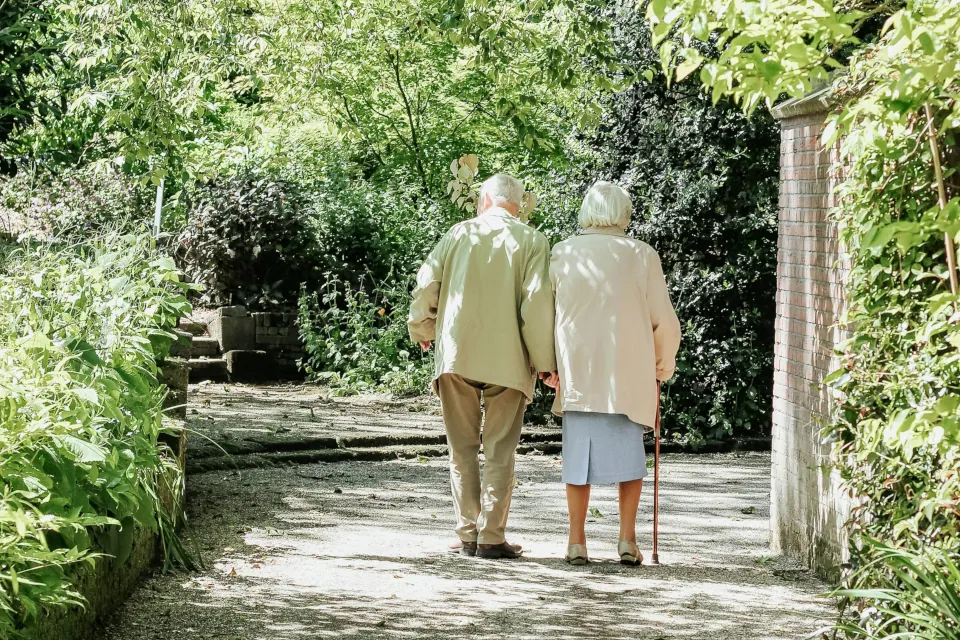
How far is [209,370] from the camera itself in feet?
43.5

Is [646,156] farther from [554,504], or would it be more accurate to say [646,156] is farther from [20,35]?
[20,35]

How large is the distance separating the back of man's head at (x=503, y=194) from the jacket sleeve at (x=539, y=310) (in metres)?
0.29

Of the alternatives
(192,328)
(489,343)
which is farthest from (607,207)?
(192,328)

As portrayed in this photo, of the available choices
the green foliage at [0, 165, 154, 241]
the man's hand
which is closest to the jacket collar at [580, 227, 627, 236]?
the man's hand

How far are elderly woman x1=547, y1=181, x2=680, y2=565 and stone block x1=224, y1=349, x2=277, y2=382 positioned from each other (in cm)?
791

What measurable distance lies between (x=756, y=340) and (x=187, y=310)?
5913 mm

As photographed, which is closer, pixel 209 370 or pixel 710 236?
pixel 710 236

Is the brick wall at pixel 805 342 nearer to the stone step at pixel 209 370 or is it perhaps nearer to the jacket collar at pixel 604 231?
the jacket collar at pixel 604 231

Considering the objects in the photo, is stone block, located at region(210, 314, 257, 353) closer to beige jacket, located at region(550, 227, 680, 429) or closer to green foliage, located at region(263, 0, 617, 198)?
green foliage, located at region(263, 0, 617, 198)

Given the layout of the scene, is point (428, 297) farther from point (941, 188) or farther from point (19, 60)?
point (19, 60)

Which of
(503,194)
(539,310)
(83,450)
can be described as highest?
(503,194)

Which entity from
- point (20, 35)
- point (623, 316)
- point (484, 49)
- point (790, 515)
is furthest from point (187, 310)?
point (20, 35)

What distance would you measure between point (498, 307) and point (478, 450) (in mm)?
771

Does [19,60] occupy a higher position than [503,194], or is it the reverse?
[19,60]
